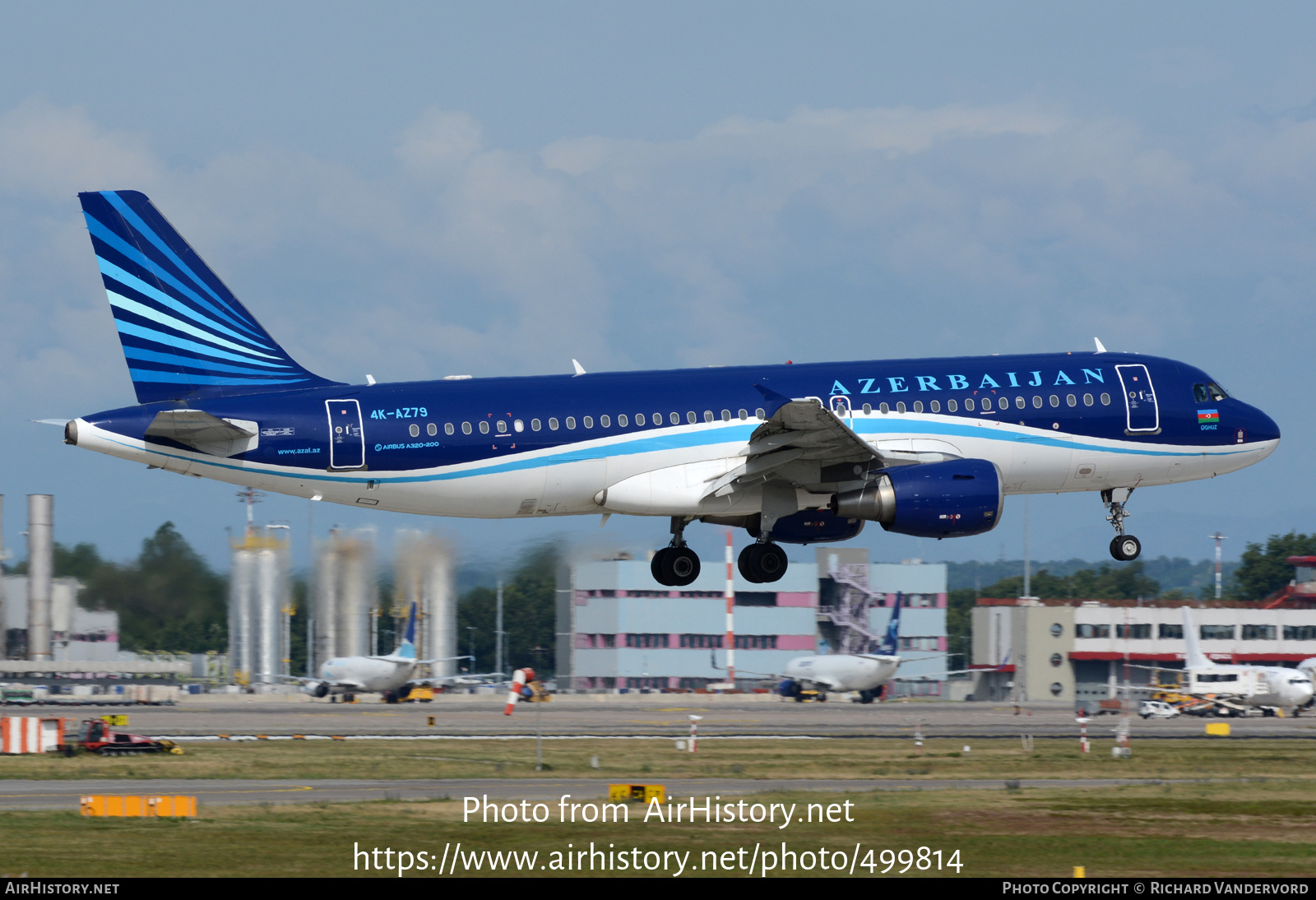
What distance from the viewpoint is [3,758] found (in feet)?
151

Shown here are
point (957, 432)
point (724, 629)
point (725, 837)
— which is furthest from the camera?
point (724, 629)

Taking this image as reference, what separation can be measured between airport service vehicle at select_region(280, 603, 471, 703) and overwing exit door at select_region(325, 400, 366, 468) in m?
46.9

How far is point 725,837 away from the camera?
29.1 meters

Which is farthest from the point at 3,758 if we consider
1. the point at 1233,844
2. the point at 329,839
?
the point at 1233,844

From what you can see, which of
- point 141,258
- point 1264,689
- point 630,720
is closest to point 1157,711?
point 1264,689

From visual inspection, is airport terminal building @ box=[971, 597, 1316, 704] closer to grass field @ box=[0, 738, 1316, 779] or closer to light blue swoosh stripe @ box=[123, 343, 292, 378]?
grass field @ box=[0, 738, 1316, 779]

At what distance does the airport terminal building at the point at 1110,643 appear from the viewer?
115375mm

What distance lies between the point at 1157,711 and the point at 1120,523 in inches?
1534

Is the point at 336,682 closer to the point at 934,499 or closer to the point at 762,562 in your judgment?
the point at 762,562

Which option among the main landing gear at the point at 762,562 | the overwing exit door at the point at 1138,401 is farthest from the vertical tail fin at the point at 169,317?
the overwing exit door at the point at 1138,401

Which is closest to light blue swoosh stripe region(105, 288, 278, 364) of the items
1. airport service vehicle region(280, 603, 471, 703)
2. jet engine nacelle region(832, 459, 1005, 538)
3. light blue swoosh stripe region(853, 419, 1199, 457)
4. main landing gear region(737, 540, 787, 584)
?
main landing gear region(737, 540, 787, 584)

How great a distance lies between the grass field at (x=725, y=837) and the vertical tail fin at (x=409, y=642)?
45132 millimetres
